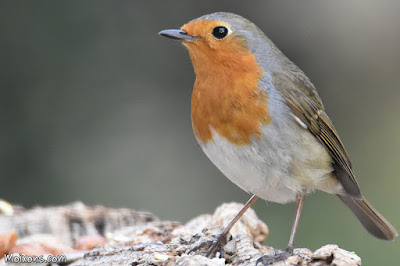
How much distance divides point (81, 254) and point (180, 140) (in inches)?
151

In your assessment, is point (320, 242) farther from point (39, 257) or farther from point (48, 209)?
point (39, 257)

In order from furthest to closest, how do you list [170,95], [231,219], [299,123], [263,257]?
[170,95]
[231,219]
[299,123]
[263,257]

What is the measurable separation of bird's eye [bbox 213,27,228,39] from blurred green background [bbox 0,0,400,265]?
2939mm

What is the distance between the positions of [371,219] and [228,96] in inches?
54.8

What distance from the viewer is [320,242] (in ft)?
19.9

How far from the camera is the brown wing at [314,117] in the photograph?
3684mm

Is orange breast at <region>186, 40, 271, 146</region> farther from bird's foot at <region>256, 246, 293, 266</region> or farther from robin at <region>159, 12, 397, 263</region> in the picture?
bird's foot at <region>256, 246, 293, 266</region>

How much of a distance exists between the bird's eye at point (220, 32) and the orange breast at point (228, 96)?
0.21 feet

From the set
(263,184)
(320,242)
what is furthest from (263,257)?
(320,242)

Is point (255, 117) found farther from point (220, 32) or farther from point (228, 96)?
point (220, 32)

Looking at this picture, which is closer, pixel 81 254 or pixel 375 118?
pixel 81 254

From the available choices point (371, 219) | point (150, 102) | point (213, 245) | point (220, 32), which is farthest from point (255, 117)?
point (150, 102)

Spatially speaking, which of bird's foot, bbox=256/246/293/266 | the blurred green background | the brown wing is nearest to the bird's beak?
the brown wing

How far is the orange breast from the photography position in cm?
342
